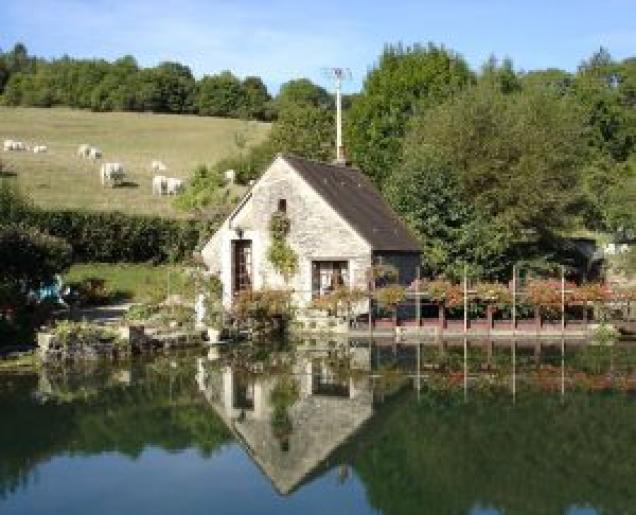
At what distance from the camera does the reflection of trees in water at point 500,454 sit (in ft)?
40.8

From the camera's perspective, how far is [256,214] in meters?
34.8

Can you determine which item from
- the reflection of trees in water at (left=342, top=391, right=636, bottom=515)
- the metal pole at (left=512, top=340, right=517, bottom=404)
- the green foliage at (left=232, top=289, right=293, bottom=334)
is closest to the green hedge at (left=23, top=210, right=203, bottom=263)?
the green foliage at (left=232, top=289, right=293, bottom=334)

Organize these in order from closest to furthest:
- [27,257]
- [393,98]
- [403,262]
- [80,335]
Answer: [80,335]
[27,257]
[403,262]
[393,98]

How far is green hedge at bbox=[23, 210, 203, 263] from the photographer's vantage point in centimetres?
4106

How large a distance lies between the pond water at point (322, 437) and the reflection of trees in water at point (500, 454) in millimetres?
40

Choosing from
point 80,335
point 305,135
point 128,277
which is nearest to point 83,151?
point 305,135

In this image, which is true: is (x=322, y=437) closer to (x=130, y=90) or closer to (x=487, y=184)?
(x=487, y=184)

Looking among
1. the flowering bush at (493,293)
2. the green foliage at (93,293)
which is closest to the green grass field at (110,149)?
the green foliage at (93,293)

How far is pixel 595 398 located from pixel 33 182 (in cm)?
4222

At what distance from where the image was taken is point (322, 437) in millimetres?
15836

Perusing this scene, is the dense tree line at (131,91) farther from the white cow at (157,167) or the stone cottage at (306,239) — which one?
the stone cottage at (306,239)

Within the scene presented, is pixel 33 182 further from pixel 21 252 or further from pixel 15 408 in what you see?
pixel 15 408

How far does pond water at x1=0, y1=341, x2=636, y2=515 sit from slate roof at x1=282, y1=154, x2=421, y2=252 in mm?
9267

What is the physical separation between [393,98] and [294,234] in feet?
59.7
